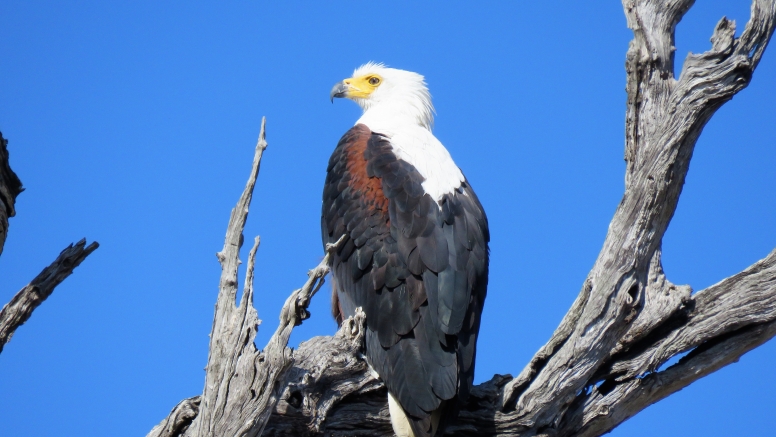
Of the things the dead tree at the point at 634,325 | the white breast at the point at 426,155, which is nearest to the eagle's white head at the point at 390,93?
the white breast at the point at 426,155

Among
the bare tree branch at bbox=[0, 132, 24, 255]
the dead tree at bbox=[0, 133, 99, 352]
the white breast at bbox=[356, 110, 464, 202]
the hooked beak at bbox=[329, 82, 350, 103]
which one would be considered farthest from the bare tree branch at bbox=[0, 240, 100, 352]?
the hooked beak at bbox=[329, 82, 350, 103]

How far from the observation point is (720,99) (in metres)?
4.57

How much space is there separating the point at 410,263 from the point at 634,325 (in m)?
1.36

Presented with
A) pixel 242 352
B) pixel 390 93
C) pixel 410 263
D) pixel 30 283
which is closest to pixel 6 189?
pixel 30 283

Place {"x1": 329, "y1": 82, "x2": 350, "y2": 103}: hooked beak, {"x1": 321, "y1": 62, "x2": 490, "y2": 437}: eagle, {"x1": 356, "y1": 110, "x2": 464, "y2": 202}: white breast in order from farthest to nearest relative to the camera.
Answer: {"x1": 329, "y1": 82, "x2": 350, "y2": 103}: hooked beak → {"x1": 356, "y1": 110, "x2": 464, "y2": 202}: white breast → {"x1": 321, "y1": 62, "x2": 490, "y2": 437}: eagle

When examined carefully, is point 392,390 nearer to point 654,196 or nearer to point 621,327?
point 621,327

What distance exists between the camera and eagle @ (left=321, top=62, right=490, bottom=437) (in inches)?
184

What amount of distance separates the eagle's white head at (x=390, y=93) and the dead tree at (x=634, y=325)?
9.01 ft

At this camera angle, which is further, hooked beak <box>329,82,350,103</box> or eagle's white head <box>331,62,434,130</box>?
hooked beak <box>329,82,350,103</box>

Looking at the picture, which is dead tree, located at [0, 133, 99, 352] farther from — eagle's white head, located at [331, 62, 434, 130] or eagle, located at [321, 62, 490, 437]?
eagle's white head, located at [331, 62, 434, 130]

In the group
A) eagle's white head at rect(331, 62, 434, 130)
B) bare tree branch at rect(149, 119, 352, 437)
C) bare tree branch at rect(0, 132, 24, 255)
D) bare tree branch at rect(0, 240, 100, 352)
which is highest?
eagle's white head at rect(331, 62, 434, 130)

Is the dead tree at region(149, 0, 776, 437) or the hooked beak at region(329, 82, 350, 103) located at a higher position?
the hooked beak at region(329, 82, 350, 103)

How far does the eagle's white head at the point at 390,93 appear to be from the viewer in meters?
7.34

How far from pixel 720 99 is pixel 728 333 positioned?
4.48ft
